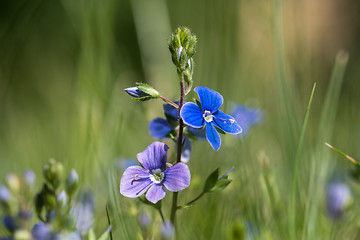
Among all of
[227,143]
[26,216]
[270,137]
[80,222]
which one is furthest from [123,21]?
[26,216]

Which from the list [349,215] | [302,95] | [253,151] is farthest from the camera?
[302,95]

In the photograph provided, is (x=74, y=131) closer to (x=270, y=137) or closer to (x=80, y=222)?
(x=80, y=222)

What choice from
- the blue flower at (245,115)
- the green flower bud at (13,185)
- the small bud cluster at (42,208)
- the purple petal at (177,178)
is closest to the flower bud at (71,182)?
the small bud cluster at (42,208)

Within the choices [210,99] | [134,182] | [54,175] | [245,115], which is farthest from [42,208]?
[245,115]

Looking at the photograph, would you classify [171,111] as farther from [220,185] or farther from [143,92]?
[220,185]

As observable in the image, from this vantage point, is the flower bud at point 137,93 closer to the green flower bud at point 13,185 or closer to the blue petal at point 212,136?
the blue petal at point 212,136

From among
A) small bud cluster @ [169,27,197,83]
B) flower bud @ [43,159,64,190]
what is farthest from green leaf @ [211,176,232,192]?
flower bud @ [43,159,64,190]

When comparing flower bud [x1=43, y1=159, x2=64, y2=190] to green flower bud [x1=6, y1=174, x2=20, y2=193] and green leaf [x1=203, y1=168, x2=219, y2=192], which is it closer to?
green flower bud [x1=6, y1=174, x2=20, y2=193]
